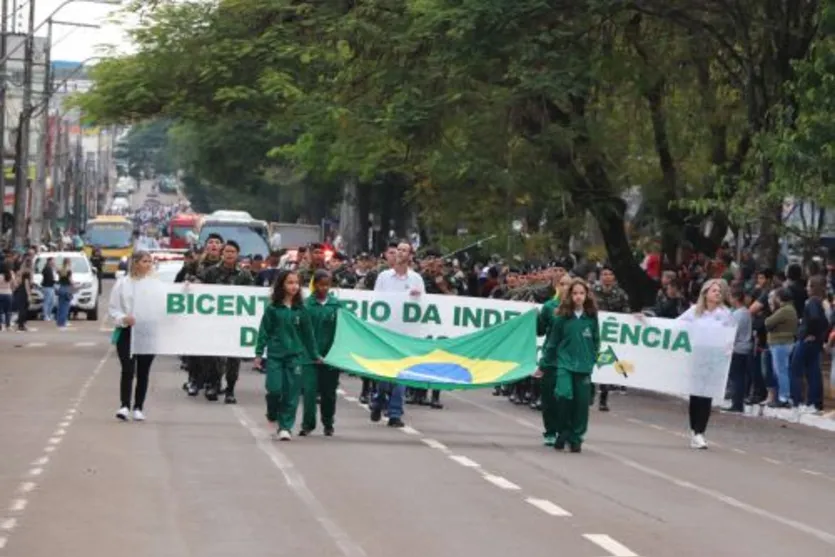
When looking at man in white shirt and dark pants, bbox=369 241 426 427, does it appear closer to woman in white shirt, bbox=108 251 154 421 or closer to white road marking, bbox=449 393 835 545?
woman in white shirt, bbox=108 251 154 421

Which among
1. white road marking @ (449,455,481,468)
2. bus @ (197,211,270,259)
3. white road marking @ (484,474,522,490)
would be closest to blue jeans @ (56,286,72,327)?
bus @ (197,211,270,259)

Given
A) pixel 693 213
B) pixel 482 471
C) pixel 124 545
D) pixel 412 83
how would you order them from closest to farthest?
1. pixel 124 545
2. pixel 482 471
3. pixel 412 83
4. pixel 693 213

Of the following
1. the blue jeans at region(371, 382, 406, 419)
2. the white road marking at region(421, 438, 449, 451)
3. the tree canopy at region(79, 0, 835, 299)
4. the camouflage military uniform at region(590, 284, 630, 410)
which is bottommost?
the white road marking at region(421, 438, 449, 451)

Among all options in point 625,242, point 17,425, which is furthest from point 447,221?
point 17,425

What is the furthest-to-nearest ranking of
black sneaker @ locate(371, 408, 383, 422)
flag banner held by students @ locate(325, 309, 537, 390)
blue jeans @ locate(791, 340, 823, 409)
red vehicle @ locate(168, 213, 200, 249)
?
red vehicle @ locate(168, 213, 200, 249)
blue jeans @ locate(791, 340, 823, 409)
black sneaker @ locate(371, 408, 383, 422)
flag banner held by students @ locate(325, 309, 537, 390)

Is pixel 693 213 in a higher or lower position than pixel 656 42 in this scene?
lower

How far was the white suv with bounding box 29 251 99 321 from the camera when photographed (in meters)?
52.7

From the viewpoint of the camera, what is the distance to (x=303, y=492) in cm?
1524

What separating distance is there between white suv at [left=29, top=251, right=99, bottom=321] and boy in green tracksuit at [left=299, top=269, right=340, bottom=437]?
106 ft

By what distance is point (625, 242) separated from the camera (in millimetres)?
40281

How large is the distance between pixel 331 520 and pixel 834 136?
47.1ft

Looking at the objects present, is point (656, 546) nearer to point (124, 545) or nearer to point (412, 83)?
point (124, 545)

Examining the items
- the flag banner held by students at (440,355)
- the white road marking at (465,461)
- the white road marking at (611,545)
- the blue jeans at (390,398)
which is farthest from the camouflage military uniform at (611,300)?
the white road marking at (611,545)

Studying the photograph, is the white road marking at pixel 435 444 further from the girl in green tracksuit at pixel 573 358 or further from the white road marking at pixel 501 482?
the white road marking at pixel 501 482
